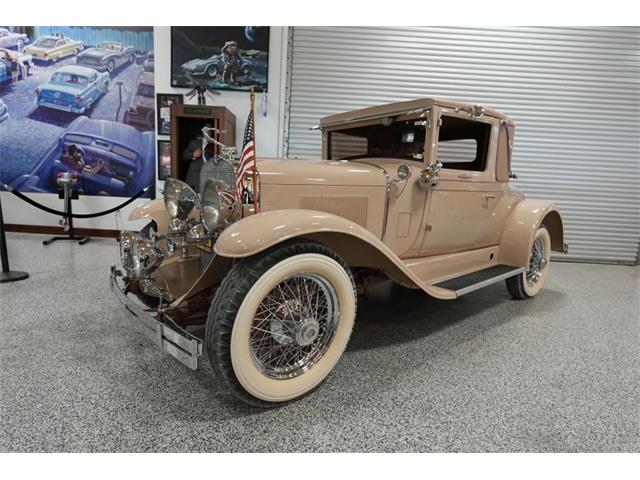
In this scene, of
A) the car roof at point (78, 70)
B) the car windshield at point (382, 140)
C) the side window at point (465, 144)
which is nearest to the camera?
the car windshield at point (382, 140)

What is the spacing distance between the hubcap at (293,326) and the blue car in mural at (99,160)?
4.80 meters

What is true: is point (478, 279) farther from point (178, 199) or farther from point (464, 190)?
point (178, 199)

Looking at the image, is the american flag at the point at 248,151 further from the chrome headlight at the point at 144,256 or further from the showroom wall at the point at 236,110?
the showroom wall at the point at 236,110

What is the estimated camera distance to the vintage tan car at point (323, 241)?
5.19ft

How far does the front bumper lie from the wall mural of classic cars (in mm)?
4486

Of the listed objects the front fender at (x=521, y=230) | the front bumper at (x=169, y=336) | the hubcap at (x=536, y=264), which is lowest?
the hubcap at (x=536, y=264)

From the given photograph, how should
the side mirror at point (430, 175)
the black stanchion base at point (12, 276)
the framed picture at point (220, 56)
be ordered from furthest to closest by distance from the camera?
the framed picture at point (220, 56)
the black stanchion base at point (12, 276)
the side mirror at point (430, 175)

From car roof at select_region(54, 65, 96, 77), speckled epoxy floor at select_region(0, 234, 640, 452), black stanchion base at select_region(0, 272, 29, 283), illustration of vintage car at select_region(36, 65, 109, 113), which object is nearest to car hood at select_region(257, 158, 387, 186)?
speckled epoxy floor at select_region(0, 234, 640, 452)

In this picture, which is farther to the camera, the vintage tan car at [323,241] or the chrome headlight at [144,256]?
the chrome headlight at [144,256]

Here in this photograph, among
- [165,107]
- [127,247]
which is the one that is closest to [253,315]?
[127,247]

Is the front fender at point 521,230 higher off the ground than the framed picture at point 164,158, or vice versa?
the framed picture at point 164,158

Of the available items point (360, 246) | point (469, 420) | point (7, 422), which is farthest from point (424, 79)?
point (7, 422)

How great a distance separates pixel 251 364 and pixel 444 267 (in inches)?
73.4

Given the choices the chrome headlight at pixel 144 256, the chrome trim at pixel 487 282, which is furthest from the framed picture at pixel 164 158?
the chrome trim at pixel 487 282
